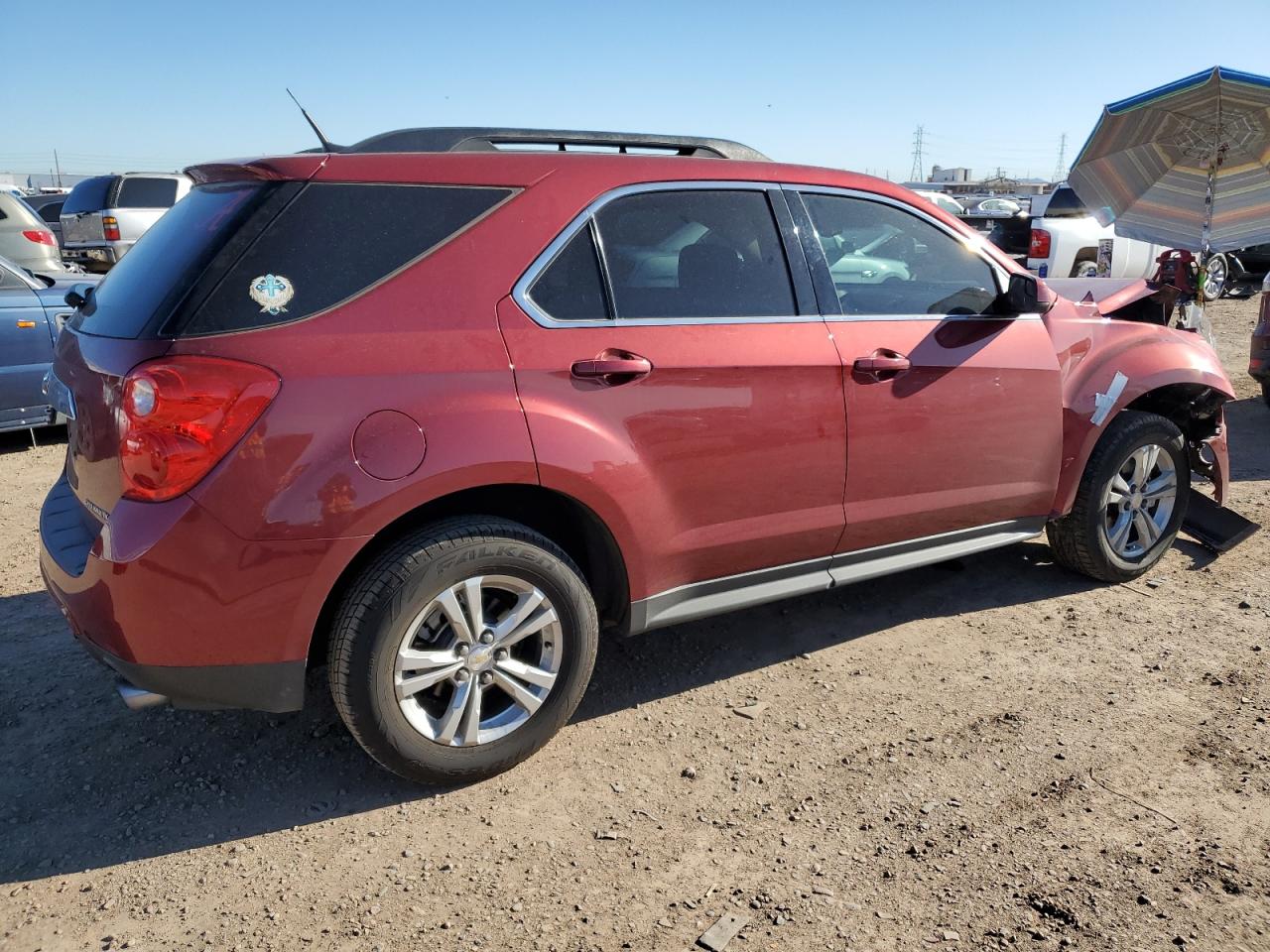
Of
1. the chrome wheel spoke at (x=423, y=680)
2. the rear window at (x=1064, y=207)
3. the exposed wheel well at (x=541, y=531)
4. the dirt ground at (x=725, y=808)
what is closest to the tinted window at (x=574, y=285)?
the exposed wheel well at (x=541, y=531)

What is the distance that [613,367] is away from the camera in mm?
2916

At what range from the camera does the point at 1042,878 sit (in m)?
2.54

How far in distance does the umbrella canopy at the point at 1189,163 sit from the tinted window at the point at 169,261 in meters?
6.60

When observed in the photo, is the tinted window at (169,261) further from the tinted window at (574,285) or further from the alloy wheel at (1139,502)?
the alloy wheel at (1139,502)

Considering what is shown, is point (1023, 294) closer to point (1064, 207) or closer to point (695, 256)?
→ point (695, 256)

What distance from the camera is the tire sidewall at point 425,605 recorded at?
105 inches

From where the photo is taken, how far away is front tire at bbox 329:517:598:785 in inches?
105

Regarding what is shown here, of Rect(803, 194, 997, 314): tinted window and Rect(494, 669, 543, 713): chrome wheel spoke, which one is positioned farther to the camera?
Rect(803, 194, 997, 314): tinted window

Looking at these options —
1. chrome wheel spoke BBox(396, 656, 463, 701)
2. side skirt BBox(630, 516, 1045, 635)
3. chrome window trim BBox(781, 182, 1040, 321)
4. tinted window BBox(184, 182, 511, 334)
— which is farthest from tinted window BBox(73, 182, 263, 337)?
chrome window trim BBox(781, 182, 1040, 321)

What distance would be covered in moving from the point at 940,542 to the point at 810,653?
0.67m

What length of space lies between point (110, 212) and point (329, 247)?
14123 mm

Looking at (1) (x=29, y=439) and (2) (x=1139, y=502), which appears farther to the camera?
(1) (x=29, y=439)

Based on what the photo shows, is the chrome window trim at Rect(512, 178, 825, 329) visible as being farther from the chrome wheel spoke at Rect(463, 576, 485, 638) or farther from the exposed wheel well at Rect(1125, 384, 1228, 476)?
the exposed wheel well at Rect(1125, 384, 1228, 476)

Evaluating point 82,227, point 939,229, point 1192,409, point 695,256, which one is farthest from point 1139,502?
point 82,227
